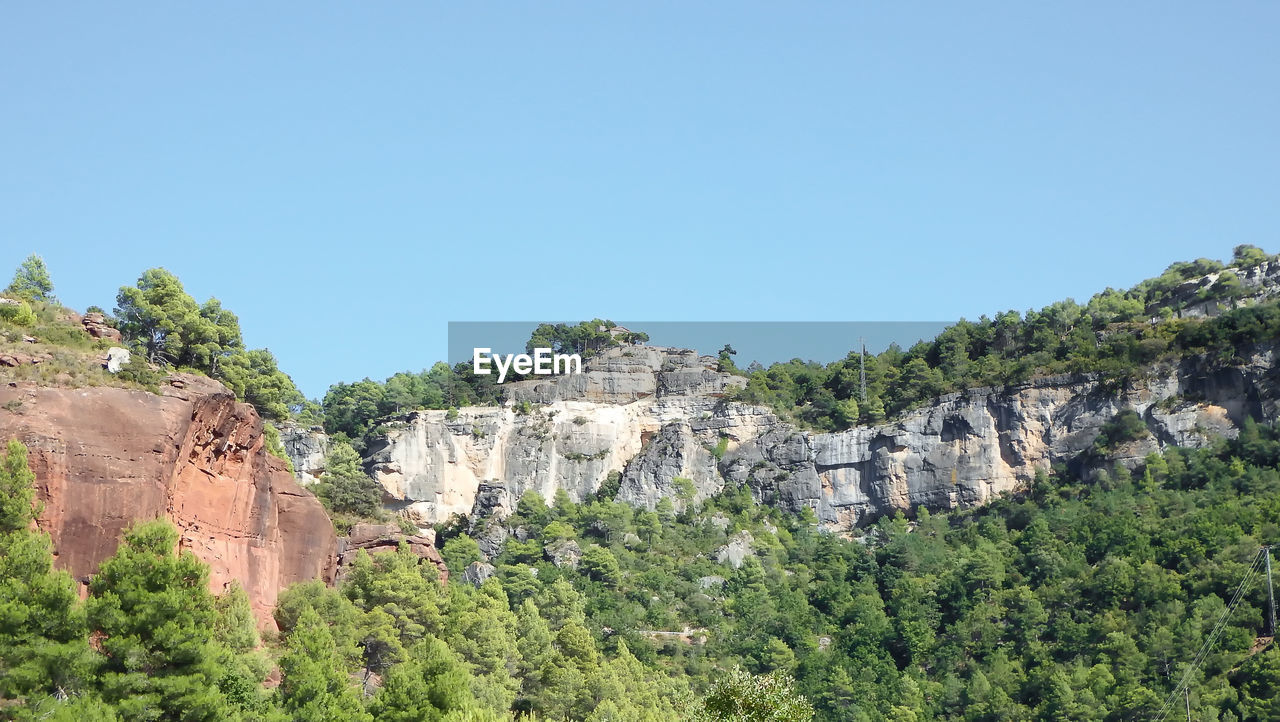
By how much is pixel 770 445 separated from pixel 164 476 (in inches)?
3280

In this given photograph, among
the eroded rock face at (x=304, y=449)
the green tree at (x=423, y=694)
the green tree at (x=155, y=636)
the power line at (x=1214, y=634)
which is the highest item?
the eroded rock face at (x=304, y=449)

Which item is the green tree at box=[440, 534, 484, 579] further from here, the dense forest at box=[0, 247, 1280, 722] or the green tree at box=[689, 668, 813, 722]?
the green tree at box=[689, 668, 813, 722]

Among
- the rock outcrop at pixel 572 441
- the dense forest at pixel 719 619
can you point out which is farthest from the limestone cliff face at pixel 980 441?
the rock outcrop at pixel 572 441

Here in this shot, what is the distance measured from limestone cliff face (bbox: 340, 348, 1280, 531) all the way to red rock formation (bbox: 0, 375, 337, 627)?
62246 millimetres

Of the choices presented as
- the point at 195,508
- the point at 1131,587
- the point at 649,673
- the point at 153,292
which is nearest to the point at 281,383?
the point at 153,292

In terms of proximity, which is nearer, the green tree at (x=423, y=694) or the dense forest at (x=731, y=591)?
the dense forest at (x=731, y=591)

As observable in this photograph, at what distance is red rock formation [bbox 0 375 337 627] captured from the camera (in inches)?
2037

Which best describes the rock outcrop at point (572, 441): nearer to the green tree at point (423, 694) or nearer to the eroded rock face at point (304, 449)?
the eroded rock face at point (304, 449)

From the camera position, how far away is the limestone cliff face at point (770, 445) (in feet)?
403

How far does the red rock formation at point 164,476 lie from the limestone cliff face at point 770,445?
62246 millimetres

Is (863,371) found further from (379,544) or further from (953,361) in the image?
(379,544)

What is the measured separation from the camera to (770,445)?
13325cm

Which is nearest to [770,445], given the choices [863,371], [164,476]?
[863,371]

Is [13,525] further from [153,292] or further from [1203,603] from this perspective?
[1203,603]
